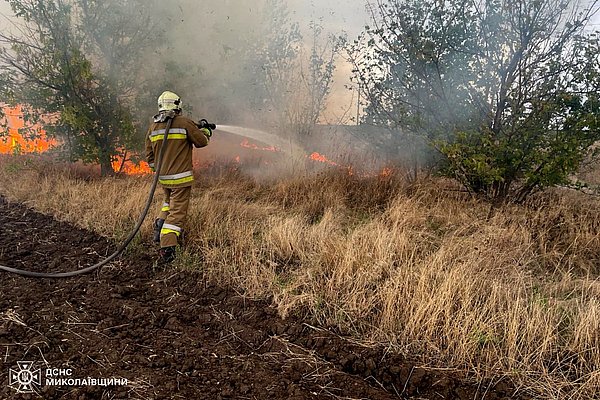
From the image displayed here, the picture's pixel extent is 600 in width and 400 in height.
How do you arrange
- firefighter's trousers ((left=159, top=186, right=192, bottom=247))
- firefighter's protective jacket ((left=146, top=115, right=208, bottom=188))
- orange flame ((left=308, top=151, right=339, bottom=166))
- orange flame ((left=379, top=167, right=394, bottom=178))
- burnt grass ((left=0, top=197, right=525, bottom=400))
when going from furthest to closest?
orange flame ((left=308, top=151, right=339, bottom=166))
orange flame ((left=379, top=167, right=394, bottom=178))
firefighter's protective jacket ((left=146, top=115, right=208, bottom=188))
firefighter's trousers ((left=159, top=186, right=192, bottom=247))
burnt grass ((left=0, top=197, right=525, bottom=400))

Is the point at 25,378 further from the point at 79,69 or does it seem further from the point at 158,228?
the point at 79,69

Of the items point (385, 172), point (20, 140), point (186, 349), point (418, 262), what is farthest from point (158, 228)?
point (20, 140)

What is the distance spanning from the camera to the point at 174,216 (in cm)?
432

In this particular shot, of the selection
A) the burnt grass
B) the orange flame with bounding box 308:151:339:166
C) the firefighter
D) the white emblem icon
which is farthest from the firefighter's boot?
the orange flame with bounding box 308:151:339:166

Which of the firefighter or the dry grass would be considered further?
the firefighter

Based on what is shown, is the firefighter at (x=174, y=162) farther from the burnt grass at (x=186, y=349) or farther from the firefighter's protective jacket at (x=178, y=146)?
the burnt grass at (x=186, y=349)

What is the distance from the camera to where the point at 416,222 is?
482 cm

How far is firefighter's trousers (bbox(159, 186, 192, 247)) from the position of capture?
417cm

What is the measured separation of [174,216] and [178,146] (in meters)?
0.75

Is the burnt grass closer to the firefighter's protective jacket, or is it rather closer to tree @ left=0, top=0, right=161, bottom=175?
the firefighter's protective jacket

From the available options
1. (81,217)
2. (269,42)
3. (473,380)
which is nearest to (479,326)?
(473,380)

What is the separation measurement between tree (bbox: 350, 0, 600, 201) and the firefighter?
2.87 m

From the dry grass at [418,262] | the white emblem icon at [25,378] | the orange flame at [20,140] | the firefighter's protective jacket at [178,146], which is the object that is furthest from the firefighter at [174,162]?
the orange flame at [20,140]

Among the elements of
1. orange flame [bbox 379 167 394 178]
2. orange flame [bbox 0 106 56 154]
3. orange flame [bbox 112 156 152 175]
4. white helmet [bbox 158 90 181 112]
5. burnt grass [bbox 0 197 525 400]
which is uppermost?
white helmet [bbox 158 90 181 112]
